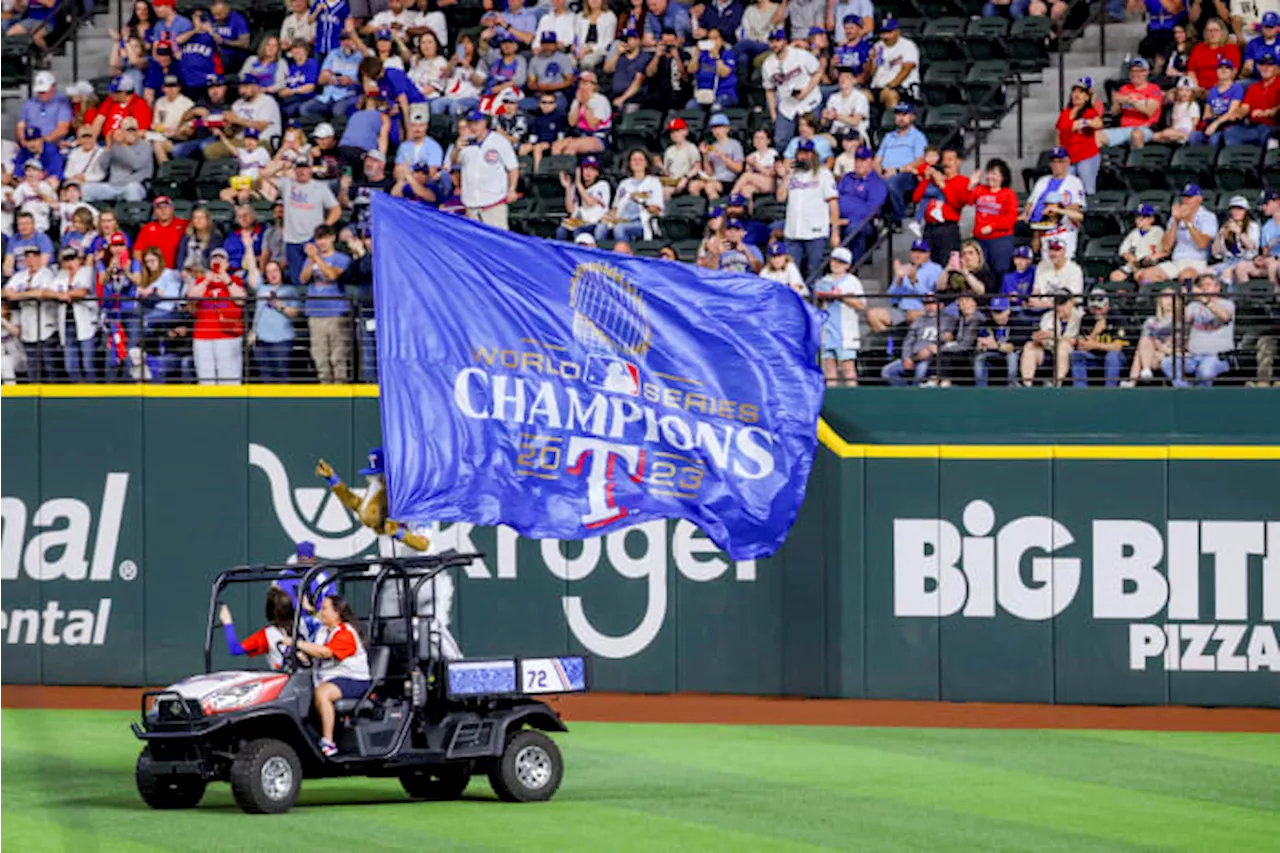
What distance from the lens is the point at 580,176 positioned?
25.4 metres

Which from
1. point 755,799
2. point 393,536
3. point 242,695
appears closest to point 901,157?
point 393,536

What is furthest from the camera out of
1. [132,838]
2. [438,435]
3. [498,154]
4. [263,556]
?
[498,154]

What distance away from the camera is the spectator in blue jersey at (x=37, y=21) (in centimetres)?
3027

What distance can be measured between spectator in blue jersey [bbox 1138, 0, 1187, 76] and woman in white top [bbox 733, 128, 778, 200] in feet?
13.1

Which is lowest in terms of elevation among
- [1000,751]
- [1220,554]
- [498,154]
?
[1000,751]

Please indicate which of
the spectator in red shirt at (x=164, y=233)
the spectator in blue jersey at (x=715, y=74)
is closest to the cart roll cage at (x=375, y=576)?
the spectator in red shirt at (x=164, y=233)


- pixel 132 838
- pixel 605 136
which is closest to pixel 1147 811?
pixel 132 838

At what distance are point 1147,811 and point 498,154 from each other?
459 inches

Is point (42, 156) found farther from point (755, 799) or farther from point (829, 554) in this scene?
point (755, 799)

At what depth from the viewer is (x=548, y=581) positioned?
23.2 metres

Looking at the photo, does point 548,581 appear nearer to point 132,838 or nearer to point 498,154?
point 498,154

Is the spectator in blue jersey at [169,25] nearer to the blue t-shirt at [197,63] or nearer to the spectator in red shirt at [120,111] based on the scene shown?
the blue t-shirt at [197,63]

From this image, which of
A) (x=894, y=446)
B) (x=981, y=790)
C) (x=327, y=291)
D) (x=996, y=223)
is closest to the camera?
(x=981, y=790)

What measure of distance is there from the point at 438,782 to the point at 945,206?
9.64 m
